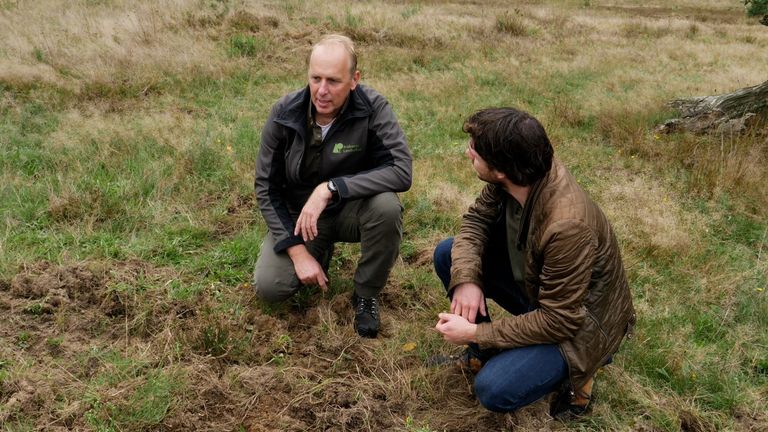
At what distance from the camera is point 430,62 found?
1038 centimetres

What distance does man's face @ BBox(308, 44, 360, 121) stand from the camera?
3277 millimetres

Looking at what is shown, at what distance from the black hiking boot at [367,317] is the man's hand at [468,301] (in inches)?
Answer: 28.3

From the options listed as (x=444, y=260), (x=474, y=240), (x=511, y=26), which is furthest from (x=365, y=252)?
(x=511, y=26)

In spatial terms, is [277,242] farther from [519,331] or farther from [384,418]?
[519,331]

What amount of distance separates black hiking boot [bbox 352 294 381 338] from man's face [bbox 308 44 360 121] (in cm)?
116

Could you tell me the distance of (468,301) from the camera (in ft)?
9.52

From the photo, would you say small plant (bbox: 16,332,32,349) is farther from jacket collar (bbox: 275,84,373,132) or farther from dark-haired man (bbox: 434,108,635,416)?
dark-haired man (bbox: 434,108,635,416)

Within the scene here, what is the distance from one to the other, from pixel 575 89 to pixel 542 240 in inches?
299

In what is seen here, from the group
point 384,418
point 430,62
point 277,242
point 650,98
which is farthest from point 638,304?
point 430,62

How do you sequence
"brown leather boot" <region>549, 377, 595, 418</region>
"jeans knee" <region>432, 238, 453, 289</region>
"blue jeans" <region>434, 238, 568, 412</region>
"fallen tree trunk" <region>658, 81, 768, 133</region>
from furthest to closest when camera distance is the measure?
"fallen tree trunk" <region>658, 81, 768, 133</region> → "jeans knee" <region>432, 238, 453, 289</region> → "brown leather boot" <region>549, 377, 595, 418</region> → "blue jeans" <region>434, 238, 568, 412</region>

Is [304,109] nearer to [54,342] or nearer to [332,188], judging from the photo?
[332,188]

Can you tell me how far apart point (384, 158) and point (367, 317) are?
3.13 feet

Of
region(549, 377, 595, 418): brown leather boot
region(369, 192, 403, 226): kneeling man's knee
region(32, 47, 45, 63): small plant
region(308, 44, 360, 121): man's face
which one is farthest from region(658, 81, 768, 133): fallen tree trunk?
region(32, 47, 45, 63): small plant

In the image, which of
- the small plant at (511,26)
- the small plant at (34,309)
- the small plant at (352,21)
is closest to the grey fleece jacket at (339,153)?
the small plant at (34,309)
